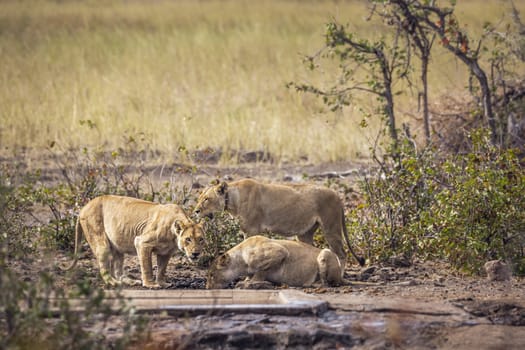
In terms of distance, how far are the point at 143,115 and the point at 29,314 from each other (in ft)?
38.0

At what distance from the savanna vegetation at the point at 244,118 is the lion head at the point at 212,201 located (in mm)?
258

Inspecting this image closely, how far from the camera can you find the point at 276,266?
945 centimetres

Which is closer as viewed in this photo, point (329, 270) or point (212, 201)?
point (329, 270)

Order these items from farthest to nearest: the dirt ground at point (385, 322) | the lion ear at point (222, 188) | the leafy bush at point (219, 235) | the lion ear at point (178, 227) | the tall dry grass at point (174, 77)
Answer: the tall dry grass at point (174, 77) < the leafy bush at point (219, 235) < the lion ear at point (222, 188) < the lion ear at point (178, 227) < the dirt ground at point (385, 322)

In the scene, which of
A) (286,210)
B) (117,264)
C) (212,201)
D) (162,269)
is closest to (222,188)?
(212,201)

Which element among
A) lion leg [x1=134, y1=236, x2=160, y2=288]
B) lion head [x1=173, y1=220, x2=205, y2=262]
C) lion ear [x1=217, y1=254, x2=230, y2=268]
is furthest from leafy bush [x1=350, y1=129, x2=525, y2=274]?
lion leg [x1=134, y1=236, x2=160, y2=288]

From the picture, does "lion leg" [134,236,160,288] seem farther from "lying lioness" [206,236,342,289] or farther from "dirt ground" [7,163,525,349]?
"lying lioness" [206,236,342,289]

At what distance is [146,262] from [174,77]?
12.8m

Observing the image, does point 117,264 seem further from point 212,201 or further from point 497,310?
point 497,310

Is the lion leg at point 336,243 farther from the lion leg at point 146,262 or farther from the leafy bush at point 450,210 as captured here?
the lion leg at point 146,262

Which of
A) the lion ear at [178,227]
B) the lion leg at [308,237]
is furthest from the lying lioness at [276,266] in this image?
the lion leg at [308,237]

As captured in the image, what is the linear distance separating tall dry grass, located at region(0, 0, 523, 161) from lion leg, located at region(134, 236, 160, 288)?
243 centimetres

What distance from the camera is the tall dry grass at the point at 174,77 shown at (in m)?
16.6

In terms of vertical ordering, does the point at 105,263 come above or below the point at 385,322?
above
